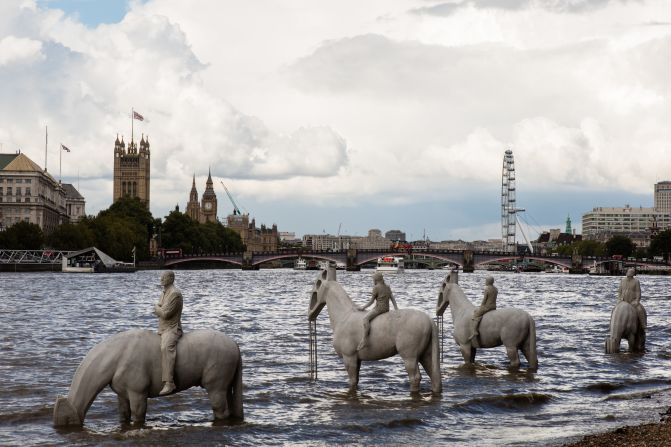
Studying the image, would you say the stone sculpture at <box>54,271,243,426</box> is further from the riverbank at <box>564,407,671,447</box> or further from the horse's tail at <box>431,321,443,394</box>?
the riverbank at <box>564,407,671,447</box>

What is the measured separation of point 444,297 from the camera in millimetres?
27281

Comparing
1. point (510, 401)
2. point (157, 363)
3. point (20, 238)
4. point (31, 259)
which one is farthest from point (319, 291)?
point (20, 238)

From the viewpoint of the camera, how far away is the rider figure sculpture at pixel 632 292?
2989cm

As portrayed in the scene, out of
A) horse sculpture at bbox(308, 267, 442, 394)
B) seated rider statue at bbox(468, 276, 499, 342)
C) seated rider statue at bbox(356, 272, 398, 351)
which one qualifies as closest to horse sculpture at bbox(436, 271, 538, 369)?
seated rider statue at bbox(468, 276, 499, 342)

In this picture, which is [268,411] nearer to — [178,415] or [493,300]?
[178,415]

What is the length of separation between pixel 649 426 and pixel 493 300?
838 cm

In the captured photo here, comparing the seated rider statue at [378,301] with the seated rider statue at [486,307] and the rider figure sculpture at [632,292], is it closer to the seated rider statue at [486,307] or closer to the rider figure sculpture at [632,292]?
the seated rider statue at [486,307]

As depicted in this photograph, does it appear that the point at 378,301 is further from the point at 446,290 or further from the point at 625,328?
the point at 625,328

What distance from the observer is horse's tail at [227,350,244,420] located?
18.3 metres

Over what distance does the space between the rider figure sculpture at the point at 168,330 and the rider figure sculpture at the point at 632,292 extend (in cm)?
1576

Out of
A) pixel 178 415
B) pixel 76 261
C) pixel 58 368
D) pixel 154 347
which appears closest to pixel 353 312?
pixel 178 415

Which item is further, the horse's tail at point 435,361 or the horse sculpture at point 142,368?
the horse's tail at point 435,361

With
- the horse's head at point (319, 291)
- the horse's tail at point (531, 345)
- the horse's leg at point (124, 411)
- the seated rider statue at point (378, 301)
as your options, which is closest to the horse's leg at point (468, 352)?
the horse's tail at point (531, 345)

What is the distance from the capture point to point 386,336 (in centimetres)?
2125
